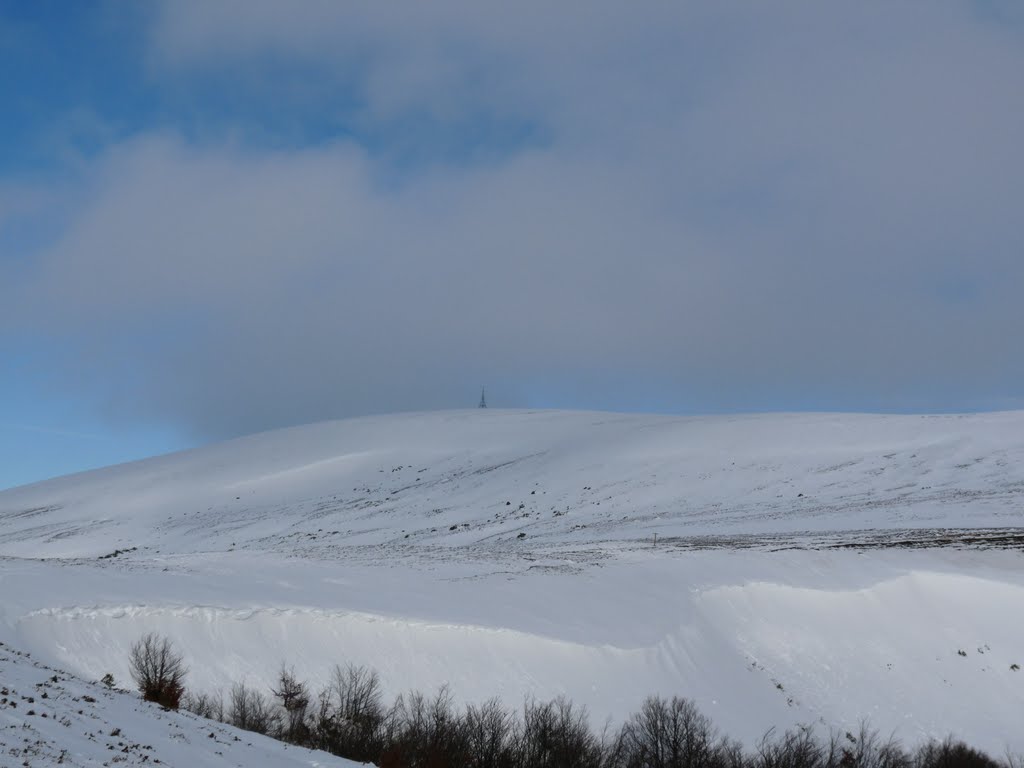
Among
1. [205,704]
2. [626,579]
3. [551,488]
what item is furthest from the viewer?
[551,488]

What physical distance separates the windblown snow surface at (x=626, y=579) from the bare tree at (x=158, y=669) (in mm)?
533

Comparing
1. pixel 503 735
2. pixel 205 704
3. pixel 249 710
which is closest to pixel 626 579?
pixel 503 735

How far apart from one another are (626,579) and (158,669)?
19784 millimetres

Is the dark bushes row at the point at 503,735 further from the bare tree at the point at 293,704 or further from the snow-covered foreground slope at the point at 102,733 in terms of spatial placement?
the snow-covered foreground slope at the point at 102,733

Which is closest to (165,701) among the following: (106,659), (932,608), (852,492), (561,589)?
(106,659)

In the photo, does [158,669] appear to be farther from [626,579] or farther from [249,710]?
[626,579]

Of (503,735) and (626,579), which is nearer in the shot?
(503,735)

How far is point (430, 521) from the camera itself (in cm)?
6328

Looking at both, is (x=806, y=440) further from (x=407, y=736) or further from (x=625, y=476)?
(x=407, y=736)

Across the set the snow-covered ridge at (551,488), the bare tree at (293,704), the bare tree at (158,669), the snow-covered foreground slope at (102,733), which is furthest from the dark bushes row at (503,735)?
the snow-covered ridge at (551,488)

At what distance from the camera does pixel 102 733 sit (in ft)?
46.1

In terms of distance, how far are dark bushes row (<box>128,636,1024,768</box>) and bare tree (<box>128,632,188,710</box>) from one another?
29cm

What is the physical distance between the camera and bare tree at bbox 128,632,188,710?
68.1ft

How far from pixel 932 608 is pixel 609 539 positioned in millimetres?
17788
